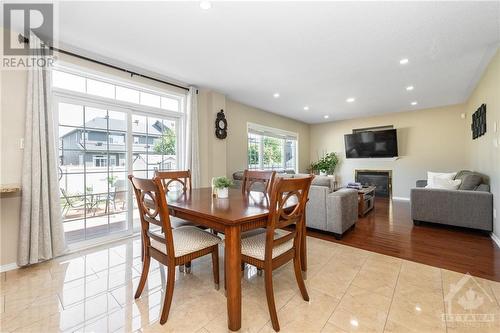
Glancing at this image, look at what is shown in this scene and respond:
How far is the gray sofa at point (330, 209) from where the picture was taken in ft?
10.0

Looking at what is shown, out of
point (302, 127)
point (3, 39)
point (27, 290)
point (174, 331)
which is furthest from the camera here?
point (302, 127)

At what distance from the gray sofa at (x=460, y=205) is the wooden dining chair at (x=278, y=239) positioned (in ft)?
10.0

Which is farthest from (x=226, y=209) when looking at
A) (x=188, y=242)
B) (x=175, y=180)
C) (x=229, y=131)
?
(x=229, y=131)

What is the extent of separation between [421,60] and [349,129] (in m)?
4.28

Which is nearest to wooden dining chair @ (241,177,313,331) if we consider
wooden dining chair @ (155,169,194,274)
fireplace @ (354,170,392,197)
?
wooden dining chair @ (155,169,194,274)

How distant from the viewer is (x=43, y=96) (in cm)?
243

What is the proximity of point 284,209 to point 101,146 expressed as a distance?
9.35 ft

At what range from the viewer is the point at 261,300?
1.78 m

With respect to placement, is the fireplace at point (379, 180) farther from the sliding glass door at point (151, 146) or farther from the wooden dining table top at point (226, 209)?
the wooden dining table top at point (226, 209)

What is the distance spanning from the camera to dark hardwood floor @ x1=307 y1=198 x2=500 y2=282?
2.33m

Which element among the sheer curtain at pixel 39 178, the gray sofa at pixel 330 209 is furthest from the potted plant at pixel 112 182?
the gray sofa at pixel 330 209

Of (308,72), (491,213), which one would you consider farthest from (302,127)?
(491,213)

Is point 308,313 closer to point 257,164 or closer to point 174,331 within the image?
point 174,331

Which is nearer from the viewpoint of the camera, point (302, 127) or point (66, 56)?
point (66, 56)
